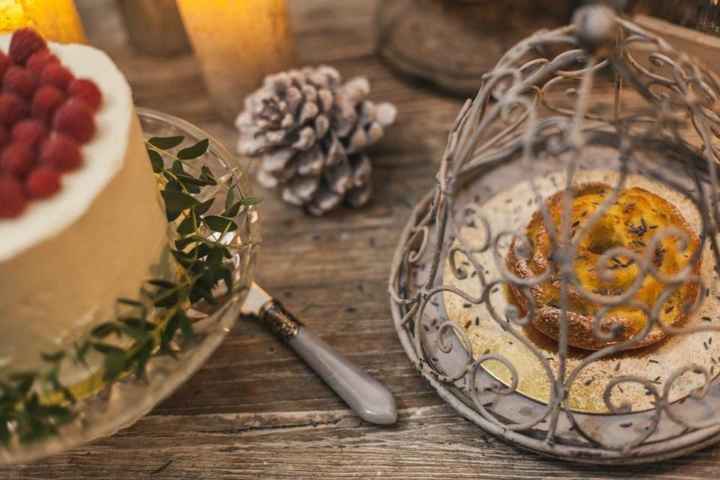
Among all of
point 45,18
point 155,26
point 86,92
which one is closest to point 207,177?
point 86,92

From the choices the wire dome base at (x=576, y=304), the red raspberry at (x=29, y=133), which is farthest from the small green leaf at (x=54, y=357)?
the wire dome base at (x=576, y=304)

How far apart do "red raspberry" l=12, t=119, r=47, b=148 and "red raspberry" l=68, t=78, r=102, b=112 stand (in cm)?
3

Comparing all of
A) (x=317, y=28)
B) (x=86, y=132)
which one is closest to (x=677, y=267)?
(x=86, y=132)

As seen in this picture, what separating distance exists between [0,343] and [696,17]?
A: 624 mm

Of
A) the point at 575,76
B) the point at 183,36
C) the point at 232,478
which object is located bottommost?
the point at 232,478

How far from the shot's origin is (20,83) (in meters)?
0.47

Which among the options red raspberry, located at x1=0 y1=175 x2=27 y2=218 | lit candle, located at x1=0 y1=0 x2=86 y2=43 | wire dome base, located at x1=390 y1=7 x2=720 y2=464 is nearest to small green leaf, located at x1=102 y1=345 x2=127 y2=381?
red raspberry, located at x1=0 y1=175 x2=27 y2=218

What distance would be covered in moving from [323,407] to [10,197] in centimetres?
29

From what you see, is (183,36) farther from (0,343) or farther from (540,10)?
(0,343)

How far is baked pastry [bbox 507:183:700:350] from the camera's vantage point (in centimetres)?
55

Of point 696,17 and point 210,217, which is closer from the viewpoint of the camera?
point 210,217

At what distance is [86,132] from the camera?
0.47m

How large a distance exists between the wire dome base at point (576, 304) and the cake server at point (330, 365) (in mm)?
43

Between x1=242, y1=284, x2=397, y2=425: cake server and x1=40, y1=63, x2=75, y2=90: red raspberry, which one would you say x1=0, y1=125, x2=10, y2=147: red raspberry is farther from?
x1=242, y1=284, x2=397, y2=425: cake server
